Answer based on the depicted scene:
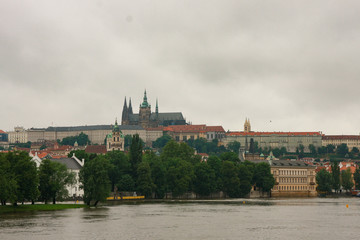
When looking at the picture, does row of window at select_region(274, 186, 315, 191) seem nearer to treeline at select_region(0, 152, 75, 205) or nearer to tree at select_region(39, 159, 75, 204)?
treeline at select_region(0, 152, 75, 205)

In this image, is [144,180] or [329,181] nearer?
[144,180]

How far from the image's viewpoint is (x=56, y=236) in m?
66.3

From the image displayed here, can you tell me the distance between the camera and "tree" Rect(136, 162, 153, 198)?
136500mm

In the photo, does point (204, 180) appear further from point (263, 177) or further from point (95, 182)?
point (95, 182)

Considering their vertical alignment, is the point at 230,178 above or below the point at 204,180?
above

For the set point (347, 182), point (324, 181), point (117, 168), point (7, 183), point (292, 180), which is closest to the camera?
point (7, 183)

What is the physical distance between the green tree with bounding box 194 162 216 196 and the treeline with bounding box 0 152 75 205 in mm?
43812

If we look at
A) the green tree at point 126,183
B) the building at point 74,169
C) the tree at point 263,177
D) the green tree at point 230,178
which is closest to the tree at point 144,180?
the green tree at point 126,183

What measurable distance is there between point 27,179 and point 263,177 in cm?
8408

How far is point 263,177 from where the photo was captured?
16725cm

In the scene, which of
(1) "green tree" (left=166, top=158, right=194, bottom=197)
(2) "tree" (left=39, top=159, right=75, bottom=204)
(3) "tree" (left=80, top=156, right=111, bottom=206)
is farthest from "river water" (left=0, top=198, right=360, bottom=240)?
(1) "green tree" (left=166, top=158, right=194, bottom=197)

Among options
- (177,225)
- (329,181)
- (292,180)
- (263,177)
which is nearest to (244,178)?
(263,177)

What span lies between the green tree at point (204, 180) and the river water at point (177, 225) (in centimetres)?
4757

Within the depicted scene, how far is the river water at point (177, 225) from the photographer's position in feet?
225
